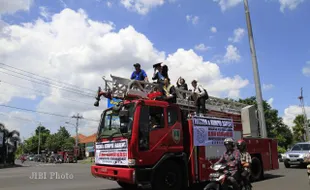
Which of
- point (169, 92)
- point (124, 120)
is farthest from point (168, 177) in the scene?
point (169, 92)

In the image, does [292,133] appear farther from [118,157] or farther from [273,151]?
[118,157]

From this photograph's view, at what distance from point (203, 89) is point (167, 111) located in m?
2.82

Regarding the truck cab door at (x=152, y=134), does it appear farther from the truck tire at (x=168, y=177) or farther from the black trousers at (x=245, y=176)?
the black trousers at (x=245, y=176)

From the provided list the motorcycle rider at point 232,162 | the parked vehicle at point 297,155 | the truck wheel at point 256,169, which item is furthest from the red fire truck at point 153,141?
the parked vehicle at point 297,155

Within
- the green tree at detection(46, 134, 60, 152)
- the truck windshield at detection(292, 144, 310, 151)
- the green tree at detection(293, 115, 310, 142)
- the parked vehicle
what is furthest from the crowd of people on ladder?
the green tree at detection(46, 134, 60, 152)

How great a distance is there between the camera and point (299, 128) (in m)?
61.3

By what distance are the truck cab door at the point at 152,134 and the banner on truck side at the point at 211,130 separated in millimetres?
1195

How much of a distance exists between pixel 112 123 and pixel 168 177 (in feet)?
7.29

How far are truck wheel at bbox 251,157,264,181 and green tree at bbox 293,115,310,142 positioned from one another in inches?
2193

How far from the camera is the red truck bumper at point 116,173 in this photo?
24.3 ft

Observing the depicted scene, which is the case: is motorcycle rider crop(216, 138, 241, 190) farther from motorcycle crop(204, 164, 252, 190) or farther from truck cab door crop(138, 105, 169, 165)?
truck cab door crop(138, 105, 169, 165)

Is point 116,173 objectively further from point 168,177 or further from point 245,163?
point 245,163

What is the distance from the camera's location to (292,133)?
63500 millimetres

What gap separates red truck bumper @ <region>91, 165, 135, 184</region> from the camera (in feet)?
24.3
